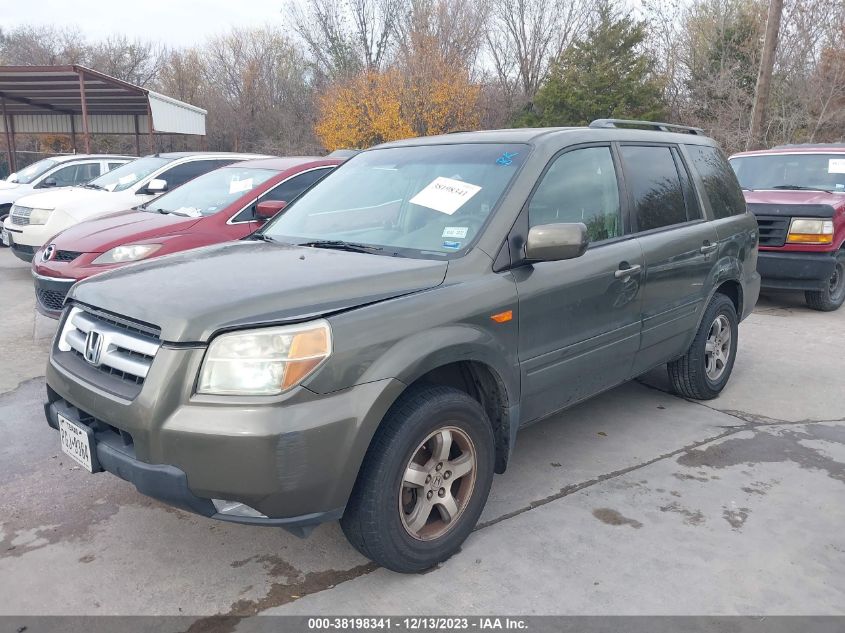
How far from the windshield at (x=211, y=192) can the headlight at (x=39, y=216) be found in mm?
2706

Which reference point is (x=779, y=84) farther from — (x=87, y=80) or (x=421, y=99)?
(x=87, y=80)

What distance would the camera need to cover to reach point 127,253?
5836 mm

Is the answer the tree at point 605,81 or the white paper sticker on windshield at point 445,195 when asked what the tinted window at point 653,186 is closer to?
the white paper sticker on windshield at point 445,195

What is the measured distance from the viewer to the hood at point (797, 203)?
7.51 m

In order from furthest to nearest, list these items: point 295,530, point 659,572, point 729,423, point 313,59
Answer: point 313,59 → point 729,423 → point 659,572 → point 295,530

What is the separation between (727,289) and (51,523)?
14.9ft

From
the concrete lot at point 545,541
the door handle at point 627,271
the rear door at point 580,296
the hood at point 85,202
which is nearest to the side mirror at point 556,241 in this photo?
the rear door at point 580,296

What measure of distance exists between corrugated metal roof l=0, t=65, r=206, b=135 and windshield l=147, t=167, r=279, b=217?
36.5ft

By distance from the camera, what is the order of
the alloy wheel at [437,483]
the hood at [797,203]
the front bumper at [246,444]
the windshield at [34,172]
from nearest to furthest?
the front bumper at [246,444]
the alloy wheel at [437,483]
the hood at [797,203]
the windshield at [34,172]

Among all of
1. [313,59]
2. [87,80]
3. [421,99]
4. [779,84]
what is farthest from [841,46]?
[313,59]

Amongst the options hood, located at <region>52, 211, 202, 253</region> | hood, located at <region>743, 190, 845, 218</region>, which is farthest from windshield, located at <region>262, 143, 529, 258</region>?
hood, located at <region>743, 190, 845, 218</region>

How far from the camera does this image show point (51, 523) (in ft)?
10.6

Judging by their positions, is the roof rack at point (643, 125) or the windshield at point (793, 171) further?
the windshield at point (793, 171)

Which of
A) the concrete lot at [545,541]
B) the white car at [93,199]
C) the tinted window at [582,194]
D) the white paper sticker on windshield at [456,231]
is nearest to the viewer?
the concrete lot at [545,541]
